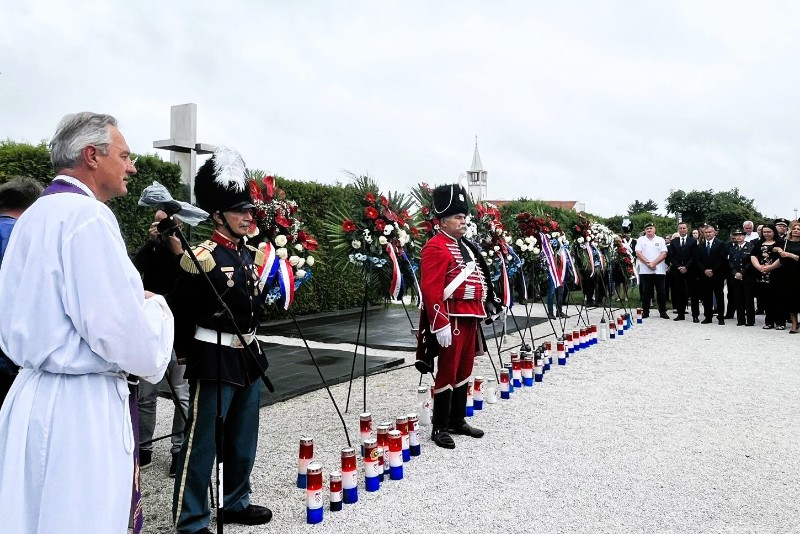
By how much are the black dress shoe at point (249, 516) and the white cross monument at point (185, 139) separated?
3613mm

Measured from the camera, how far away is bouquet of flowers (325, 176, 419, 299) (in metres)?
6.21

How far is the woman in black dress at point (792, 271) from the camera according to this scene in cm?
1198

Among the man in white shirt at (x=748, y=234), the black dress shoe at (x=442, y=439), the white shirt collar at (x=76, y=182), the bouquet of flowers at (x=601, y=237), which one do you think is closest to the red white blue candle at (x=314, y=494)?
the black dress shoe at (x=442, y=439)

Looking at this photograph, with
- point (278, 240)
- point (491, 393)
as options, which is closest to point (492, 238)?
point (491, 393)

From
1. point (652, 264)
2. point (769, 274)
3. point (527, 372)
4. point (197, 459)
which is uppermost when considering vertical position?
point (652, 264)

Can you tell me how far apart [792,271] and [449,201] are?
32.5 ft

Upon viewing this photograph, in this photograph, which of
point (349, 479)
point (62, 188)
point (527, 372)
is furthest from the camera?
A: point (527, 372)

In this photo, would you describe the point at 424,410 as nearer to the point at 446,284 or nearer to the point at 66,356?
the point at 446,284

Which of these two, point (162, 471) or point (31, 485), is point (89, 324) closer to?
point (31, 485)

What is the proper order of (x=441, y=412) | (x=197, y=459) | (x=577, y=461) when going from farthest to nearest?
(x=441, y=412) → (x=577, y=461) → (x=197, y=459)

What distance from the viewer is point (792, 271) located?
39.7 feet

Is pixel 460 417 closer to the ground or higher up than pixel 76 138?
closer to the ground

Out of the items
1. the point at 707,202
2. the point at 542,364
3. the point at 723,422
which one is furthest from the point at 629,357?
the point at 707,202

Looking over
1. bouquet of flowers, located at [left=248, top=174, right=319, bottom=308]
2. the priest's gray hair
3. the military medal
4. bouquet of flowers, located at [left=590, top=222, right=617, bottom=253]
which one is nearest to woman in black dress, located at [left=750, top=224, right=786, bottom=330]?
bouquet of flowers, located at [left=590, top=222, right=617, bottom=253]
